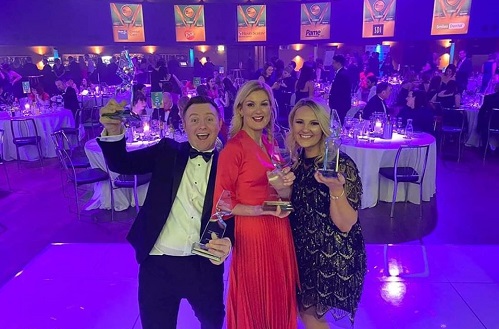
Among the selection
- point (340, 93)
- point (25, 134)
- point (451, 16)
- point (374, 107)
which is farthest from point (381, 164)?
point (451, 16)

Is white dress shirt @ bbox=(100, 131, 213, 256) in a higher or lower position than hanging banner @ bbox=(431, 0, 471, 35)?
lower

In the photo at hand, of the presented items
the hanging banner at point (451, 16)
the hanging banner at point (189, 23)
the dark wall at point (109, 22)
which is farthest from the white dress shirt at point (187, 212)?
the hanging banner at point (189, 23)

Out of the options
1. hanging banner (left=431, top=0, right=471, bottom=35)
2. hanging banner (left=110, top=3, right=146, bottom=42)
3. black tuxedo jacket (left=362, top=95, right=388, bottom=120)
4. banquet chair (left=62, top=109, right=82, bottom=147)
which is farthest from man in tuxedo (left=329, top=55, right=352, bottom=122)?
hanging banner (left=110, top=3, right=146, bottom=42)

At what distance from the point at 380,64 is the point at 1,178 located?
10.1 m

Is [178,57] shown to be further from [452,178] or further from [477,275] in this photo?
[477,275]

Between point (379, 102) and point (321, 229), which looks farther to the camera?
point (379, 102)

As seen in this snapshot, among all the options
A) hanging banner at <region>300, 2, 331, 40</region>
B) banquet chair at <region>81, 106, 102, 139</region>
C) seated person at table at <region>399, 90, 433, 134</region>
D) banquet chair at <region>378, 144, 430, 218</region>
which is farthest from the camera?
hanging banner at <region>300, 2, 331, 40</region>

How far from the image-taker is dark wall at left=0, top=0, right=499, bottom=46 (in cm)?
1354

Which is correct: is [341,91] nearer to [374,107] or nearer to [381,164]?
[374,107]

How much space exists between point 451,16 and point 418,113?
721 cm

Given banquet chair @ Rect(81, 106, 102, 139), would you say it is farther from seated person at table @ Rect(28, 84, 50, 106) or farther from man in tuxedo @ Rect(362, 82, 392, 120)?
man in tuxedo @ Rect(362, 82, 392, 120)

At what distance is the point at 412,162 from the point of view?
15.9 feet

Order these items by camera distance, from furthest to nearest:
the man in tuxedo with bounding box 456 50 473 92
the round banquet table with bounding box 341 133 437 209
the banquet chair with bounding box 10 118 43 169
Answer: the man in tuxedo with bounding box 456 50 473 92 → the banquet chair with bounding box 10 118 43 169 → the round banquet table with bounding box 341 133 437 209

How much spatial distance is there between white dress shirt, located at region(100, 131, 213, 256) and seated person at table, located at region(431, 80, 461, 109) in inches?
264
